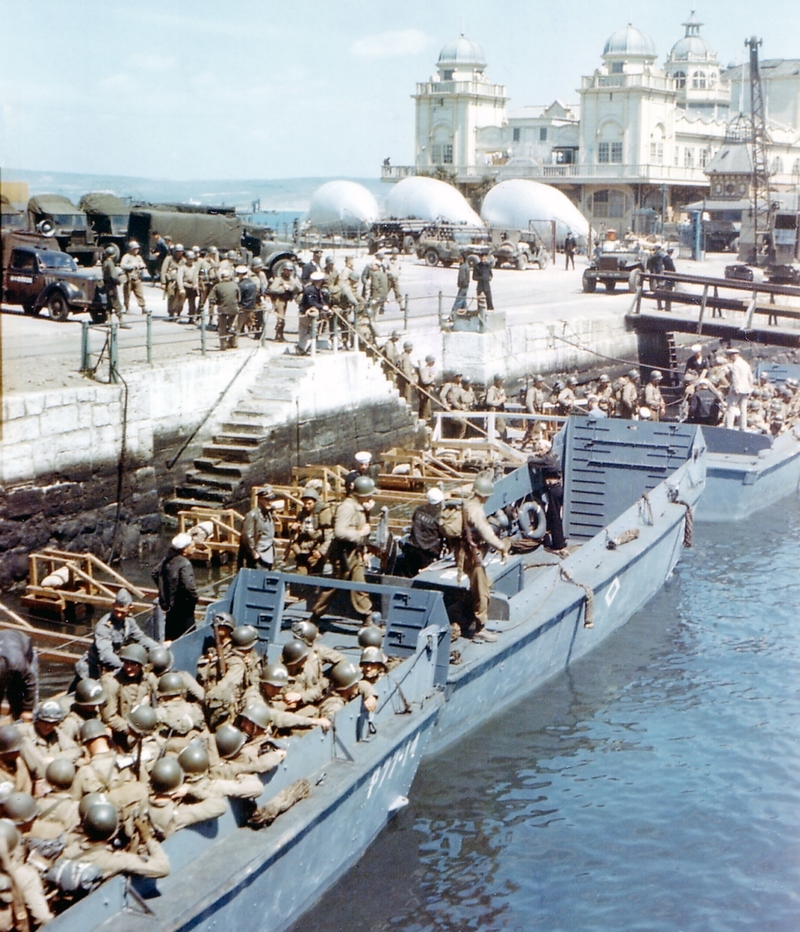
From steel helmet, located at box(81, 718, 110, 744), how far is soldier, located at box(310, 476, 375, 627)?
3.29 metres

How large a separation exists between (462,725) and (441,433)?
1155 centimetres

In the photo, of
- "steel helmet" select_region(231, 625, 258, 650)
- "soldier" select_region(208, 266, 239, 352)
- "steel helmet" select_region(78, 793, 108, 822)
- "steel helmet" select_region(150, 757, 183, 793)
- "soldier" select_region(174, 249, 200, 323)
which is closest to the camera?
"steel helmet" select_region(78, 793, 108, 822)

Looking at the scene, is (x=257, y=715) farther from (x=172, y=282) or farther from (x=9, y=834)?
(x=172, y=282)

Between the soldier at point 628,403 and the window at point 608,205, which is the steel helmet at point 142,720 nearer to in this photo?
the soldier at point 628,403

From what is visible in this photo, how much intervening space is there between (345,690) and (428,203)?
44.8 meters

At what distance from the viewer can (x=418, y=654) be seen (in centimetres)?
915

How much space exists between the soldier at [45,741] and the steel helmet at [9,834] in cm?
124

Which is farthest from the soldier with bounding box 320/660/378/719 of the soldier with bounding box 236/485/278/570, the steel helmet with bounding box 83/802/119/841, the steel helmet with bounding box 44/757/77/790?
the soldier with bounding box 236/485/278/570

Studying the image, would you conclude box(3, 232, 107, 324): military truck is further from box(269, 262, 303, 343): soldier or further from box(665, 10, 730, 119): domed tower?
box(665, 10, 730, 119): domed tower

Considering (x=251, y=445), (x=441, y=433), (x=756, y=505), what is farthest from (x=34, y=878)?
(x=441, y=433)

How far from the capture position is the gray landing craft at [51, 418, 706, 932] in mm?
6691

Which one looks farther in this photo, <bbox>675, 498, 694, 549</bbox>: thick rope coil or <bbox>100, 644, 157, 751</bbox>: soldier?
<bbox>675, 498, 694, 549</bbox>: thick rope coil

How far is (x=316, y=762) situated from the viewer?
7930mm

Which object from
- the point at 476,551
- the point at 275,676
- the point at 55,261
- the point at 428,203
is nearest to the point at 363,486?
the point at 476,551
